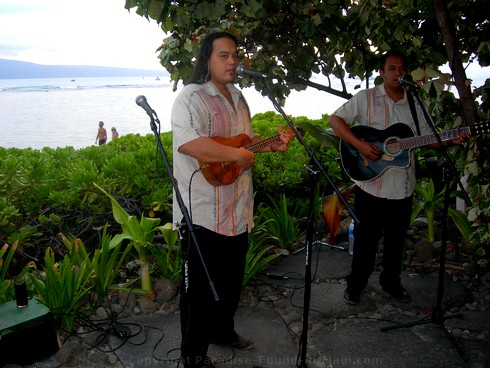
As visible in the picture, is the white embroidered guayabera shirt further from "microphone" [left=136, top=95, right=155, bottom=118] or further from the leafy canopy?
the leafy canopy

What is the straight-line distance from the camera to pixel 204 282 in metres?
2.85

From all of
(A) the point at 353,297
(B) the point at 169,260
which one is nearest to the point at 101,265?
(B) the point at 169,260

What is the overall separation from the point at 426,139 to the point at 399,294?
3.97ft

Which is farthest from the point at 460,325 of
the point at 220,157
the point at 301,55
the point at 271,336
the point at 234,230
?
the point at 301,55

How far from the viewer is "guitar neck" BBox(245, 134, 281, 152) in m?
2.89

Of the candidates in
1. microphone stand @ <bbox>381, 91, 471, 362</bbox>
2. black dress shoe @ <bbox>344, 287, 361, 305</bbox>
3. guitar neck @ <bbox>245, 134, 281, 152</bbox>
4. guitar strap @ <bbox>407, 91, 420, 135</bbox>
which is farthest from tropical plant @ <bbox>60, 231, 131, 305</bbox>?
guitar strap @ <bbox>407, 91, 420, 135</bbox>

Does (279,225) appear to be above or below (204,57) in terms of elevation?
below

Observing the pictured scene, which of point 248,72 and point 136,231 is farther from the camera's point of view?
point 136,231

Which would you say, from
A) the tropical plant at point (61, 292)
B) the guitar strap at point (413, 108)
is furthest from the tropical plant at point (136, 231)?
the guitar strap at point (413, 108)

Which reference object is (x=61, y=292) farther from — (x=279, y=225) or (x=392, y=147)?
(x=392, y=147)

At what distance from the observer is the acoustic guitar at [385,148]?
12.0 ft

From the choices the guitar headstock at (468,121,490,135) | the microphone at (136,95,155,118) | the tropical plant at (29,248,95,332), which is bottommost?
the tropical plant at (29,248,95,332)

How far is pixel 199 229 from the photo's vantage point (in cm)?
279

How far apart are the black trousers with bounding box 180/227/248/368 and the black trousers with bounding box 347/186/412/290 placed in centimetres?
116
